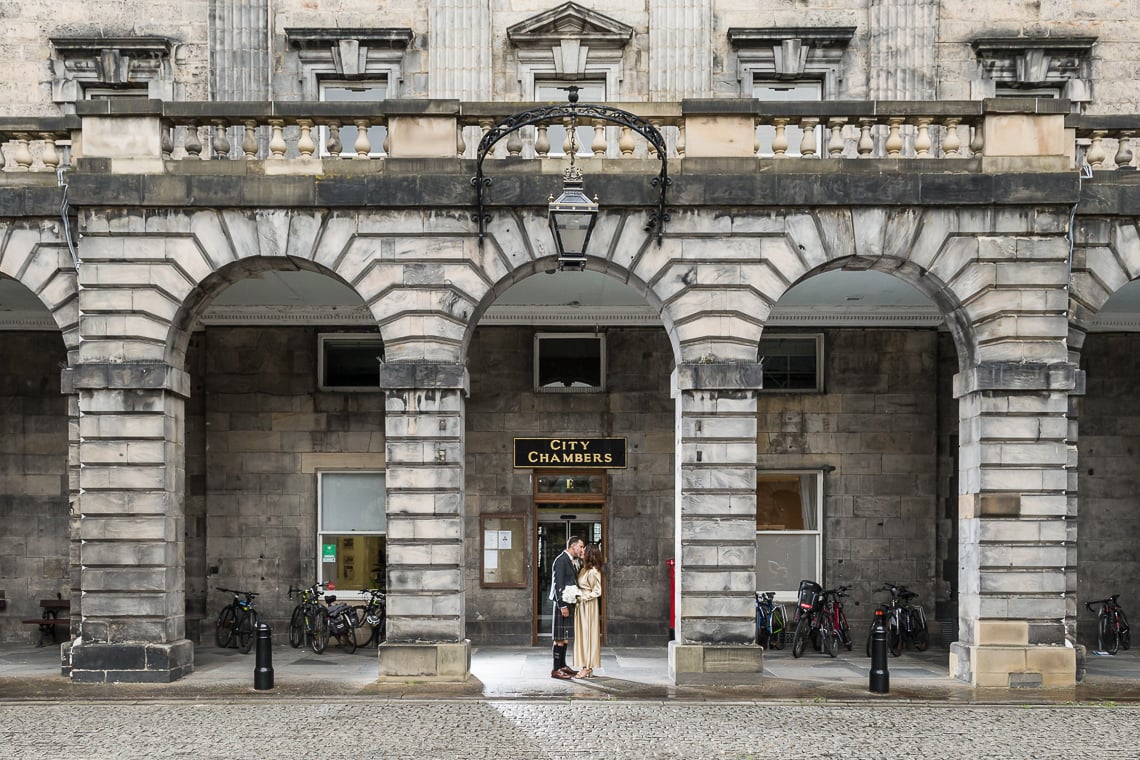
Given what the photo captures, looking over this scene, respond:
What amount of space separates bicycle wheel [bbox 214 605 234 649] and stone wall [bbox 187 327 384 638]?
2.02 feet

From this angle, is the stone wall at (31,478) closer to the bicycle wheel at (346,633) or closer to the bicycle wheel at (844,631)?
the bicycle wheel at (346,633)

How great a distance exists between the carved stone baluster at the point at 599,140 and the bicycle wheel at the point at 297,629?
866 cm

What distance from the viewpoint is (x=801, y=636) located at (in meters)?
16.9

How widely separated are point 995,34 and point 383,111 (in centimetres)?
1059

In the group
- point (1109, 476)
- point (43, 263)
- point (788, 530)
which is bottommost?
point (788, 530)

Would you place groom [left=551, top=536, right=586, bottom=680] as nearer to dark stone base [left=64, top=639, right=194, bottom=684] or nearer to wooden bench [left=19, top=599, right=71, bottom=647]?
dark stone base [left=64, top=639, right=194, bottom=684]

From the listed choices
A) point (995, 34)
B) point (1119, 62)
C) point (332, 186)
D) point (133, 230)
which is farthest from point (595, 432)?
point (1119, 62)

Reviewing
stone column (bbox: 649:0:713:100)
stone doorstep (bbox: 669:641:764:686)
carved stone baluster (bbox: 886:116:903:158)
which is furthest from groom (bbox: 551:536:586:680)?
stone column (bbox: 649:0:713:100)

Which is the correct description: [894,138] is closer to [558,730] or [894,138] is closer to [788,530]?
[788,530]

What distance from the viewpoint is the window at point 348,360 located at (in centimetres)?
1853

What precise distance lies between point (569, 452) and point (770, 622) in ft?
13.7

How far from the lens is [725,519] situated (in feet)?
45.8

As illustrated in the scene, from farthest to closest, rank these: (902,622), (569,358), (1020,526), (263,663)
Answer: (569,358) < (902,622) < (1020,526) < (263,663)

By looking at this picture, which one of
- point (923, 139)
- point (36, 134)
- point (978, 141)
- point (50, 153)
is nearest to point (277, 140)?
point (50, 153)
